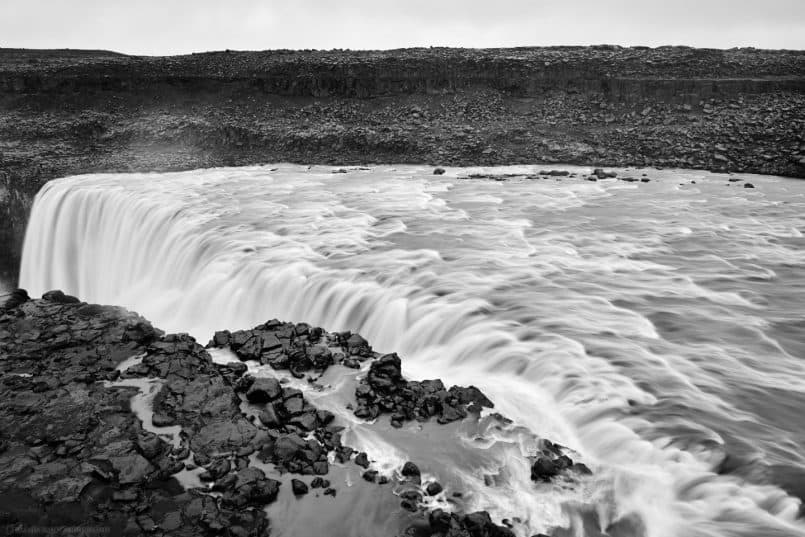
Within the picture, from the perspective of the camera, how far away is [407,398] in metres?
6.95

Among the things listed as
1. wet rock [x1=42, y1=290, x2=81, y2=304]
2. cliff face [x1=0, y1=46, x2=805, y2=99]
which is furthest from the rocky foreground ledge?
cliff face [x1=0, y1=46, x2=805, y2=99]

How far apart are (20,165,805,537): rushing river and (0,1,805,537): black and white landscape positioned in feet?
0.16

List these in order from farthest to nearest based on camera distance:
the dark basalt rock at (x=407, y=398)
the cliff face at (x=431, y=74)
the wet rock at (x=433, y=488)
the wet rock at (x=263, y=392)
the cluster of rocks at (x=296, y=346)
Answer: the cliff face at (x=431, y=74)
the cluster of rocks at (x=296, y=346)
the wet rock at (x=263, y=392)
the dark basalt rock at (x=407, y=398)
the wet rock at (x=433, y=488)

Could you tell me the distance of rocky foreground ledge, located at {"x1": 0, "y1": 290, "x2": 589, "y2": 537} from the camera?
204 inches

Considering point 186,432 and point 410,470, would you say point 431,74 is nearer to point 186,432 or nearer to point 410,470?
point 186,432

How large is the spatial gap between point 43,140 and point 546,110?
24543mm

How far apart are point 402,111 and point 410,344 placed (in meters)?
23.8

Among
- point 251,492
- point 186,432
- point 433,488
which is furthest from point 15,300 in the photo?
point 433,488

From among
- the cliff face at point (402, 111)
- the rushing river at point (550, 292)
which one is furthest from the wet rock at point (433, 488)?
the cliff face at point (402, 111)

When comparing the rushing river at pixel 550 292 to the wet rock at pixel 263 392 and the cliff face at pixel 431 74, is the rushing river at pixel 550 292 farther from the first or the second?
the cliff face at pixel 431 74

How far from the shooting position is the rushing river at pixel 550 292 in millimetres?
5590

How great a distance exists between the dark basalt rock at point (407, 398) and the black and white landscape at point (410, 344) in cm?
3

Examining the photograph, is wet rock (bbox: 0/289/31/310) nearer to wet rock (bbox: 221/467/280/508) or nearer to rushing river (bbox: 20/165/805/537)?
rushing river (bbox: 20/165/805/537)

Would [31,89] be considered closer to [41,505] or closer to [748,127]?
[41,505]
